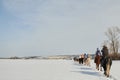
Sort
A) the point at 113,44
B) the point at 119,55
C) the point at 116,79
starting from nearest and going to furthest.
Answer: the point at 116,79, the point at 119,55, the point at 113,44

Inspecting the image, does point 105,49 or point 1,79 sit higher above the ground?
point 105,49

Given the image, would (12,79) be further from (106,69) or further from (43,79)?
(106,69)

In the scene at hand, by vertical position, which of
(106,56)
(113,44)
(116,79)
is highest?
(113,44)

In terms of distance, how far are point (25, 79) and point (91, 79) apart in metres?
3.11

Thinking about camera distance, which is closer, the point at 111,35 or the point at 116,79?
the point at 116,79

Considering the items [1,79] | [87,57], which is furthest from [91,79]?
[87,57]

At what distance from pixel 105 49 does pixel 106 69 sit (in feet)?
4.05

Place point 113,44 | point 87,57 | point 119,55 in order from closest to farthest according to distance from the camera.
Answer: point 87,57, point 119,55, point 113,44

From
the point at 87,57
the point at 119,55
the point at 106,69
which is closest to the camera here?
the point at 106,69

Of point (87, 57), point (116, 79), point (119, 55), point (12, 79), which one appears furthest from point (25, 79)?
point (119, 55)

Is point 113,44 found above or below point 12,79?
above

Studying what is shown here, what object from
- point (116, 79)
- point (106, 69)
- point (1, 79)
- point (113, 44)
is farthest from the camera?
point (113, 44)

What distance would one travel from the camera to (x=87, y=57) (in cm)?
3416

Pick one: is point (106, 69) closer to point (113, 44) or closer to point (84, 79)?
point (84, 79)
